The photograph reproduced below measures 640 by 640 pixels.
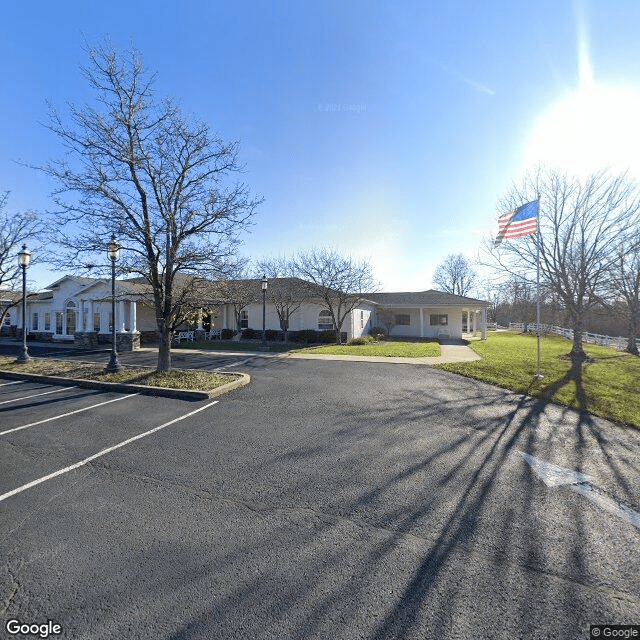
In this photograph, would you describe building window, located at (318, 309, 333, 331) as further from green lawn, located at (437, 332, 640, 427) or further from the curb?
the curb

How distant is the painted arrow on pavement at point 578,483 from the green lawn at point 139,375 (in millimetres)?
6898

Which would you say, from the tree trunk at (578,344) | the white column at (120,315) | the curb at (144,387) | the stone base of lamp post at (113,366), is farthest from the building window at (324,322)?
the stone base of lamp post at (113,366)

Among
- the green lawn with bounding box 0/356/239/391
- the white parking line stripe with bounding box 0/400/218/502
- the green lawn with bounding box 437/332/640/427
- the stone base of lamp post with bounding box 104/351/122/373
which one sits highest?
the stone base of lamp post with bounding box 104/351/122/373

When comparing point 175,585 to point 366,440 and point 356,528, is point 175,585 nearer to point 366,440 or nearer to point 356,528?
point 356,528

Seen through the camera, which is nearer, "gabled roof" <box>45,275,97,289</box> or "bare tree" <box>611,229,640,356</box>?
"bare tree" <box>611,229,640,356</box>

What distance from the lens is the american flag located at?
38.2 ft

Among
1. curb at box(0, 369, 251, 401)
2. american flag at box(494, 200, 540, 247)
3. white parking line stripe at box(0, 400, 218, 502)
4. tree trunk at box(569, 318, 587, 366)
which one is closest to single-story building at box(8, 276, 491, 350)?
curb at box(0, 369, 251, 401)

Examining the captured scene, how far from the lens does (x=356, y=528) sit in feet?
10.2

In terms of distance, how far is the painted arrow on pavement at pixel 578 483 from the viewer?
3.42m

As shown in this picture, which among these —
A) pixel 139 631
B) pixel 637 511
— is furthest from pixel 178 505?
pixel 637 511

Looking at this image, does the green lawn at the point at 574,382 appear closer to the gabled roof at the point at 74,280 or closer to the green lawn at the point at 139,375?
the green lawn at the point at 139,375

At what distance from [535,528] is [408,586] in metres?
1.58

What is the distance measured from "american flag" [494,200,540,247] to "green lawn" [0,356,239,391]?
1100cm

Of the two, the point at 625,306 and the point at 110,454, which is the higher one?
the point at 625,306
